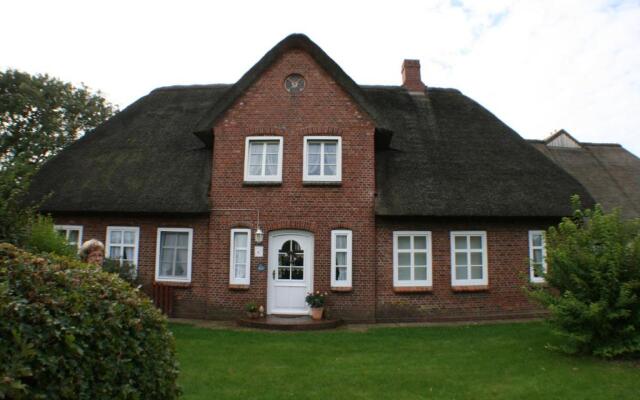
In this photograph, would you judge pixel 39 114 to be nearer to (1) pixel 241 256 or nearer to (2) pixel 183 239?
(2) pixel 183 239

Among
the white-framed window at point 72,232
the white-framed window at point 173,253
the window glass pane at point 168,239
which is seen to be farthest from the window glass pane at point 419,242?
the white-framed window at point 72,232

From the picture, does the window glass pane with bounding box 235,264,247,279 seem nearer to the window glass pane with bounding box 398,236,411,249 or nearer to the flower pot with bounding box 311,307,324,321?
the flower pot with bounding box 311,307,324,321

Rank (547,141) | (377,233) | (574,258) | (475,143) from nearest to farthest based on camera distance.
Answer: (574,258) → (377,233) → (475,143) → (547,141)

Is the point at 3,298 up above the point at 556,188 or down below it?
below

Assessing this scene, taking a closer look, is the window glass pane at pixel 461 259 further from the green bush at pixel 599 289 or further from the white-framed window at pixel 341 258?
the green bush at pixel 599 289

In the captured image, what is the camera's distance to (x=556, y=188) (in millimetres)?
13961

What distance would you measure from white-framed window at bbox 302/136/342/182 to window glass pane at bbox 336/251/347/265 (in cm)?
207

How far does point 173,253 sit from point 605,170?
18.2 m

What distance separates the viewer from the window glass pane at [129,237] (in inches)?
545

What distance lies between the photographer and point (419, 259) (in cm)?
1320

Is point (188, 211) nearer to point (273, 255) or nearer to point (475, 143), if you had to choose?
point (273, 255)

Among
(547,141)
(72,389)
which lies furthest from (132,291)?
(547,141)

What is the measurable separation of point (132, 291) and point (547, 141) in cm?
2354

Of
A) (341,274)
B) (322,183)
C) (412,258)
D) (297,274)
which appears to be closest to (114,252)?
(297,274)
